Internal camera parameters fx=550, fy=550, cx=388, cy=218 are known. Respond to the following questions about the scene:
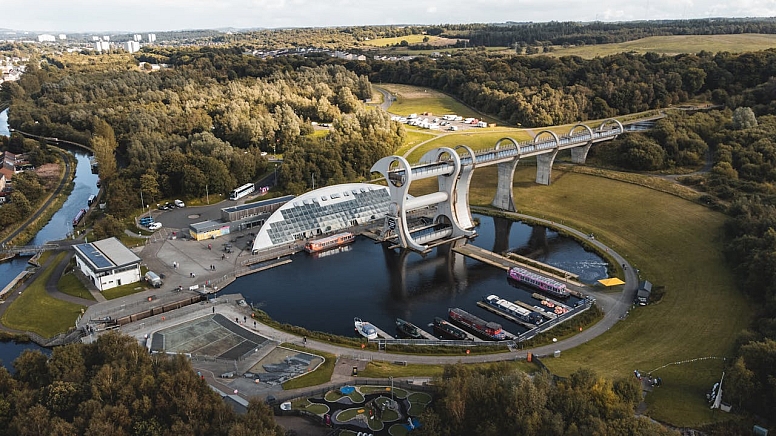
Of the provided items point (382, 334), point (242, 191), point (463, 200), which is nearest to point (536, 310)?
point (382, 334)

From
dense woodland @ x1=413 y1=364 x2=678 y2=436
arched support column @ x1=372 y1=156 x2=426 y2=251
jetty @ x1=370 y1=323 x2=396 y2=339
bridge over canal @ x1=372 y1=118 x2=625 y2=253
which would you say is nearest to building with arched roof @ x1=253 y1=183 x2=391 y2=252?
bridge over canal @ x1=372 y1=118 x2=625 y2=253

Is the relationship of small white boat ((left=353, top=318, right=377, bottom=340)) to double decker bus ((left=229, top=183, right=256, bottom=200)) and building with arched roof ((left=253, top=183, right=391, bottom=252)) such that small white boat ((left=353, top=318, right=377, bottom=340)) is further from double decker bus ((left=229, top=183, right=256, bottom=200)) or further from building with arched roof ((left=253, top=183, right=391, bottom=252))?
double decker bus ((left=229, top=183, right=256, bottom=200))

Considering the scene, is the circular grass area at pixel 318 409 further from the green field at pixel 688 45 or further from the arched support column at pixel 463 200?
the green field at pixel 688 45

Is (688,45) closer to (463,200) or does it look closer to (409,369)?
(463,200)

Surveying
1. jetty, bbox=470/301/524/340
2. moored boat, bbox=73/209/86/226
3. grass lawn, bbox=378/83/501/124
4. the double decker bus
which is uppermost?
grass lawn, bbox=378/83/501/124

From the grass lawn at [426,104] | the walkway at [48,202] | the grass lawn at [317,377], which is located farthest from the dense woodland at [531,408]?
the grass lawn at [426,104]

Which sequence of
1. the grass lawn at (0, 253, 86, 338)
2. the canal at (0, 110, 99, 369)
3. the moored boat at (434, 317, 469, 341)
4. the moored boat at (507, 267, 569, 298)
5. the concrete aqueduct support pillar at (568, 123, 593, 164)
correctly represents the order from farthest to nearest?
1. the concrete aqueduct support pillar at (568, 123, 593, 164)
2. the moored boat at (507, 267, 569, 298)
3. the grass lawn at (0, 253, 86, 338)
4. the moored boat at (434, 317, 469, 341)
5. the canal at (0, 110, 99, 369)

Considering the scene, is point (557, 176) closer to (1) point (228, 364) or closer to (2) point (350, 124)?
(2) point (350, 124)
